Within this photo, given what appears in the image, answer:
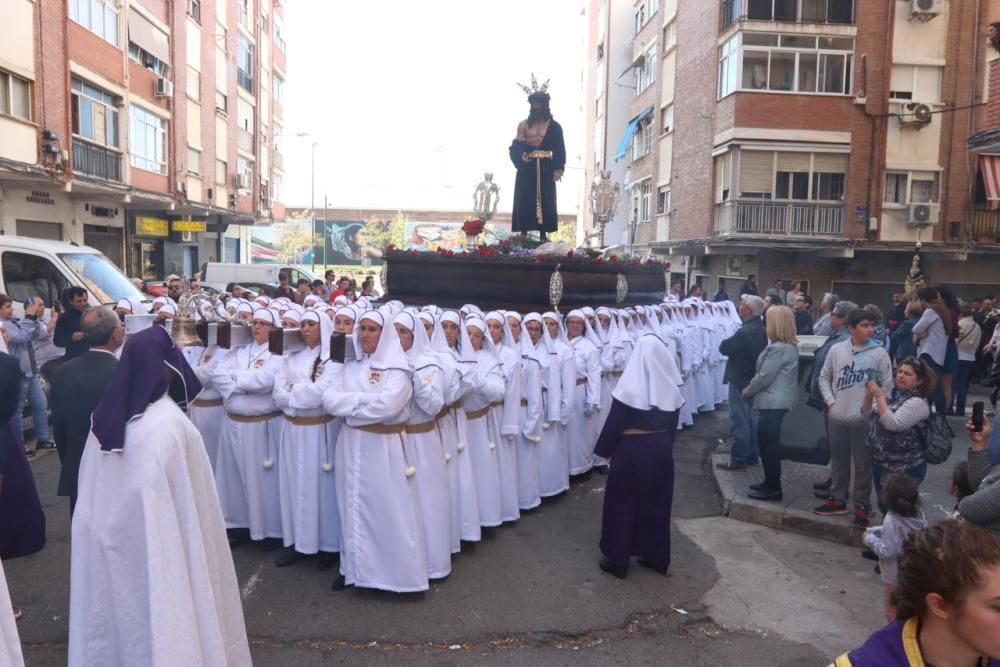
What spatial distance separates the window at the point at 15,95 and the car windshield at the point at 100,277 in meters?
8.77

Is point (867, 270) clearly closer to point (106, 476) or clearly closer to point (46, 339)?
point (46, 339)

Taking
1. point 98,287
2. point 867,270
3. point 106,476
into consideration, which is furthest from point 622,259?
point 867,270

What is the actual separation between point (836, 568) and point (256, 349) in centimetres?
495

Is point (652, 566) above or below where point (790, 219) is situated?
below

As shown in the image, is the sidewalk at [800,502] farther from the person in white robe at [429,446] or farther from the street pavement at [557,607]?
the person in white robe at [429,446]

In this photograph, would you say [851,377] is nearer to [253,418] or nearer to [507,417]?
[507,417]

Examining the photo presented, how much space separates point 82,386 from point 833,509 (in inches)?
239

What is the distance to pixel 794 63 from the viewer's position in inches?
939

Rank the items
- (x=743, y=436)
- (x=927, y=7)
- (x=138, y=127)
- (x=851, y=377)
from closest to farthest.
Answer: (x=851, y=377) → (x=743, y=436) → (x=927, y=7) → (x=138, y=127)

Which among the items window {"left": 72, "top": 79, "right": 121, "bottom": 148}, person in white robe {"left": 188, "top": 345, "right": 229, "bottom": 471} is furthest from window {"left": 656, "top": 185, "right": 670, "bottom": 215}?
person in white robe {"left": 188, "top": 345, "right": 229, "bottom": 471}

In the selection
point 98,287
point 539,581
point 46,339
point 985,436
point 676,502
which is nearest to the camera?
point 985,436

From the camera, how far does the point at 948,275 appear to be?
24.4 metres

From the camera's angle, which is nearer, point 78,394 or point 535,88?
point 78,394

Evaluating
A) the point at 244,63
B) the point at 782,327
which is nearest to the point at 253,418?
the point at 782,327
